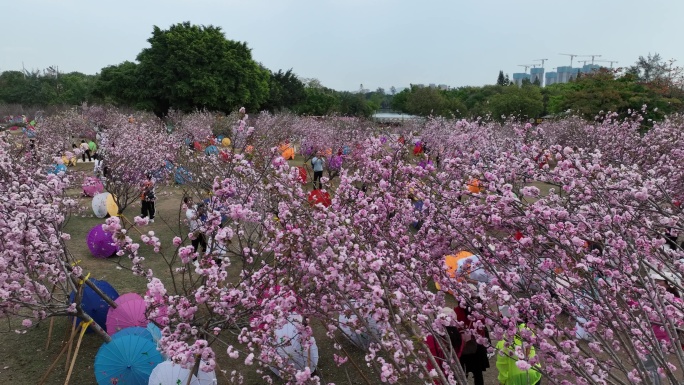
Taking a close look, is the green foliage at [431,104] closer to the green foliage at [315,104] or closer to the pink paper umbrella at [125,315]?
the green foliage at [315,104]

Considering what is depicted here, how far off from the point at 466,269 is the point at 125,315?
4748mm

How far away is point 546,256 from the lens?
4715mm

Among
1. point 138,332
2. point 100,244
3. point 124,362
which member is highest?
point 138,332

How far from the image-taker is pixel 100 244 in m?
10.5

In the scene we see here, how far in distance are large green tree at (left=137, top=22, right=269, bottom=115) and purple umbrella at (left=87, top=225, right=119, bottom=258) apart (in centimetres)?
2650

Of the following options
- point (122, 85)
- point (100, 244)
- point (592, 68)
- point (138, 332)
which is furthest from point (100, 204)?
point (592, 68)

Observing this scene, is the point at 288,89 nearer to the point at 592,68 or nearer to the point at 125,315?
the point at 592,68

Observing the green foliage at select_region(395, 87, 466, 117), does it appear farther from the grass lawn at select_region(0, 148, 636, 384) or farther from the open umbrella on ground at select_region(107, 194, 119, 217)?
the grass lawn at select_region(0, 148, 636, 384)

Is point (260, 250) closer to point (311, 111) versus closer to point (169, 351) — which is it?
point (169, 351)

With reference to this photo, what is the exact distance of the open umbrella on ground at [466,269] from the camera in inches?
192

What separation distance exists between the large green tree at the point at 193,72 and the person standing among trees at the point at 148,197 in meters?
23.8

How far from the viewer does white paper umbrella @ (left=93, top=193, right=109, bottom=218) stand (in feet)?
43.5

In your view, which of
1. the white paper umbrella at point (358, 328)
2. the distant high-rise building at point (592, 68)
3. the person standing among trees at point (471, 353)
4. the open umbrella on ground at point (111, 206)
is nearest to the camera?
the white paper umbrella at point (358, 328)

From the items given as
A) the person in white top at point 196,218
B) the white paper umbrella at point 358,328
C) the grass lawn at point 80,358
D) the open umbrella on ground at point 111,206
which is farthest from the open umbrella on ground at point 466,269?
the open umbrella on ground at point 111,206
